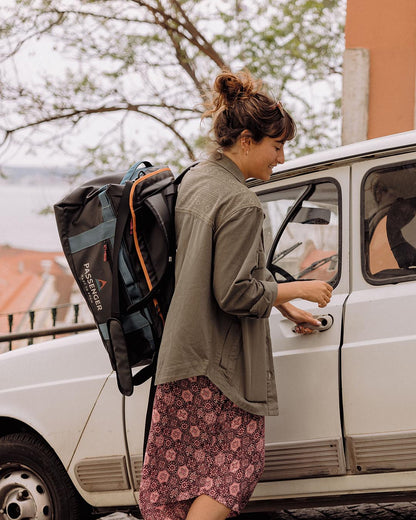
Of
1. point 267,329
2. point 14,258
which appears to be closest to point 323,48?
point 267,329

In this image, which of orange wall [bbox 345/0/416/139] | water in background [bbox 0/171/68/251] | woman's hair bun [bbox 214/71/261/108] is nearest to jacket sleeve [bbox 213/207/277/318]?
woman's hair bun [bbox 214/71/261/108]

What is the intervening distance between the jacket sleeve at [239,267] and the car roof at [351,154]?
0.78 m

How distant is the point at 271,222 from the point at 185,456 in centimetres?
113

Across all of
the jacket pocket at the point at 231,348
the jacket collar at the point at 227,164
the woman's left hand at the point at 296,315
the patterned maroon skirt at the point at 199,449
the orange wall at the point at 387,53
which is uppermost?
the orange wall at the point at 387,53

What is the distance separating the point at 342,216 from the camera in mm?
3412

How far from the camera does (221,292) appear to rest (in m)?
2.76

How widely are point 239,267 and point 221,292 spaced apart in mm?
101

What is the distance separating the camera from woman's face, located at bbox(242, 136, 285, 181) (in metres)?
2.95

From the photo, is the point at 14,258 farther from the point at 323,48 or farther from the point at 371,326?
the point at 371,326

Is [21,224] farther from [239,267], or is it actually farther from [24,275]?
[239,267]

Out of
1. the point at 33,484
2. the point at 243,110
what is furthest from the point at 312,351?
the point at 33,484

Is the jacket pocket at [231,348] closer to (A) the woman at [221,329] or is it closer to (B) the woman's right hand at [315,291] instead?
(A) the woman at [221,329]

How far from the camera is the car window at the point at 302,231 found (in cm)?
349

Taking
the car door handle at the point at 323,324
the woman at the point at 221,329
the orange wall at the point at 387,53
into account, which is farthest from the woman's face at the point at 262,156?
the orange wall at the point at 387,53
